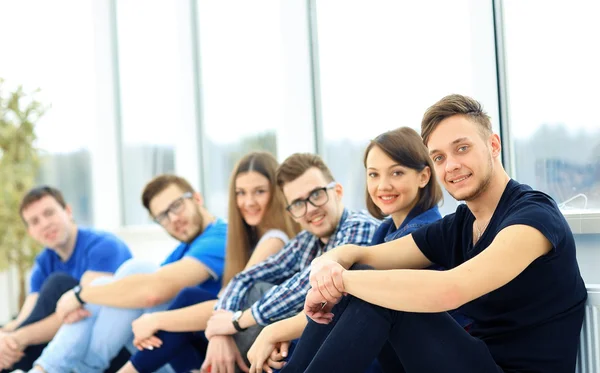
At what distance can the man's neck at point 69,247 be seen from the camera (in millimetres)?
3760

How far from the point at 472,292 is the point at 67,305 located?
2.02 meters

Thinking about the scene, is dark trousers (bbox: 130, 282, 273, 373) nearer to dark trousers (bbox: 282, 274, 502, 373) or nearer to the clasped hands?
the clasped hands

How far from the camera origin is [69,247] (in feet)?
12.4

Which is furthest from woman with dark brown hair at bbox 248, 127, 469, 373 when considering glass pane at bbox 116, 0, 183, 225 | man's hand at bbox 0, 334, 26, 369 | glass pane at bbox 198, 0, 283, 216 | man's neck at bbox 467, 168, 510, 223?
glass pane at bbox 116, 0, 183, 225

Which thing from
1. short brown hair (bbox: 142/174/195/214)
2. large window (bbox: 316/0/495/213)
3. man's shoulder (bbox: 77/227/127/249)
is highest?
large window (bbox: 316/0/495/213)

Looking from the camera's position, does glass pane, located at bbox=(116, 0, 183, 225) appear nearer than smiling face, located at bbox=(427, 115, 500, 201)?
No

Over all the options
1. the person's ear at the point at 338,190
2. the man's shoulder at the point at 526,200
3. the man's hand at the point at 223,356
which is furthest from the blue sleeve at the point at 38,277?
the man's shoulder at the point at 526,200

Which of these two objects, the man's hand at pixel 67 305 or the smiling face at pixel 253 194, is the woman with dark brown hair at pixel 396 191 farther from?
the man's hand at pixel 67 305

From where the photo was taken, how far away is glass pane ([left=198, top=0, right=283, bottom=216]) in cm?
454

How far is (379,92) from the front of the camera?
3.72m

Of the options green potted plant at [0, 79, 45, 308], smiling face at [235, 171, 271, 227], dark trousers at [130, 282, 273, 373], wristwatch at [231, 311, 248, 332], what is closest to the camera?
wristwatch at [231, 311, 248, 332]

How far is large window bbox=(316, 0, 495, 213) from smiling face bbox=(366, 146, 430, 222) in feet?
2.68

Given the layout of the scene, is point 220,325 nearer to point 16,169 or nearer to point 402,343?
point 402,343

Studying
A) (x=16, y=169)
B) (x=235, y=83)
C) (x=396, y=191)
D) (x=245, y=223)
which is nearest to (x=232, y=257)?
(x=245, y=223)
